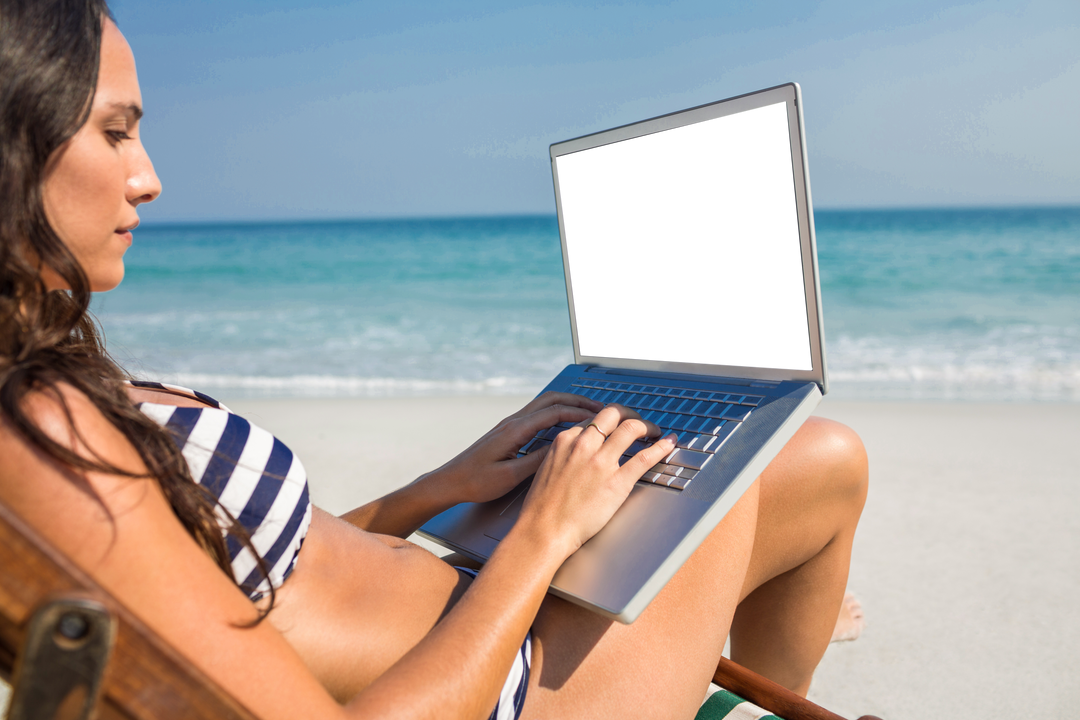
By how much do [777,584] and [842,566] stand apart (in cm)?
14

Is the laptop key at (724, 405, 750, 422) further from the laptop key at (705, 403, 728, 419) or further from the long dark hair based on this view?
the long dark hair

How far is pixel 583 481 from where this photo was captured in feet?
3.36

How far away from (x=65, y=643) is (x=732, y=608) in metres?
0.99

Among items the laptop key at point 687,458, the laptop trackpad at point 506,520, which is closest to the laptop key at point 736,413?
→ the laptop key at point 687,458

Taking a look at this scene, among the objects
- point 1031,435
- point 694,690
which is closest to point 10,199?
point 694,690

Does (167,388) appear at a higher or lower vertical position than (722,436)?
higher

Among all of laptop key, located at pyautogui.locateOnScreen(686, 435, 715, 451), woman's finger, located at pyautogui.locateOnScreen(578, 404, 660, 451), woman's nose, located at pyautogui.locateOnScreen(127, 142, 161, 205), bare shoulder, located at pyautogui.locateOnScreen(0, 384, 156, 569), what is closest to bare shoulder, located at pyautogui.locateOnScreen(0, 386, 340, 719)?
bare shoulder, located at pyautogui.locateOnScreen(0, 384, 156, 569)

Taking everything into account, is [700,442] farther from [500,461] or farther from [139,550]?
[139,550]

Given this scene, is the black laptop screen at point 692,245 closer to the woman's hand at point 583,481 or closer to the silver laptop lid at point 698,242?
the silver laptop lid at point 698,242

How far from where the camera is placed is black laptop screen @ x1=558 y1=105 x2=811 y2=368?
4.06ft

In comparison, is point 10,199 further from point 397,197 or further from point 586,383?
point 397,197

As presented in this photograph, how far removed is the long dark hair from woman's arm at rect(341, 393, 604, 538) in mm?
610

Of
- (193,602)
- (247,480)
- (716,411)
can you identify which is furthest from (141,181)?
(716,411)

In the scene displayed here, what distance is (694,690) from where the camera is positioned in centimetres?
108
